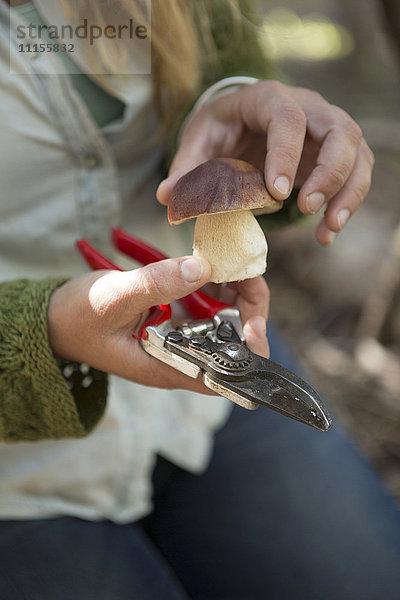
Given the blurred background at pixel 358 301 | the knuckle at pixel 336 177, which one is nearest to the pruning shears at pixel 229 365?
the knuckle at pixel 336 177

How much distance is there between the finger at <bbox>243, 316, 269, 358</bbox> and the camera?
0.77 metres

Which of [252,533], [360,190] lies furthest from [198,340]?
[252,533]

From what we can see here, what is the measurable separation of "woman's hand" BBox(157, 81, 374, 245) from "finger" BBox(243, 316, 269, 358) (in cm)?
18

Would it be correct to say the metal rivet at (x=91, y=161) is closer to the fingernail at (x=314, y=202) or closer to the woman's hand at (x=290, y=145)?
the woman's hand at (x=290, y=145)

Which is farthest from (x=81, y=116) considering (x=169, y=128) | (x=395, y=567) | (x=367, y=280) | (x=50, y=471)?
(x=367, y=280)

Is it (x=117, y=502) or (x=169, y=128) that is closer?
(x=117, y=502)

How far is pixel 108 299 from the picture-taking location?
72cm

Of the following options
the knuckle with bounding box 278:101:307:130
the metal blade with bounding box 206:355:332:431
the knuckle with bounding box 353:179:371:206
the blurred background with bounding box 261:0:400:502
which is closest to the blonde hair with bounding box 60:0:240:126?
the blurred background with bounding box 261:0:400:502

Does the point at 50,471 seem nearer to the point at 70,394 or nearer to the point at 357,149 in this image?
the point at 70,394

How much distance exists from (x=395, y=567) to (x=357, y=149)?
0.89 m

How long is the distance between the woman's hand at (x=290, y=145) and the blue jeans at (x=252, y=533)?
2.13 ft

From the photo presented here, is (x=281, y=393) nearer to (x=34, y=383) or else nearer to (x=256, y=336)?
(x=256, y=336)

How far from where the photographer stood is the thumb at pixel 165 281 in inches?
26.7

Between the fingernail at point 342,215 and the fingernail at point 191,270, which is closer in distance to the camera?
the fingernail at point 191,270
